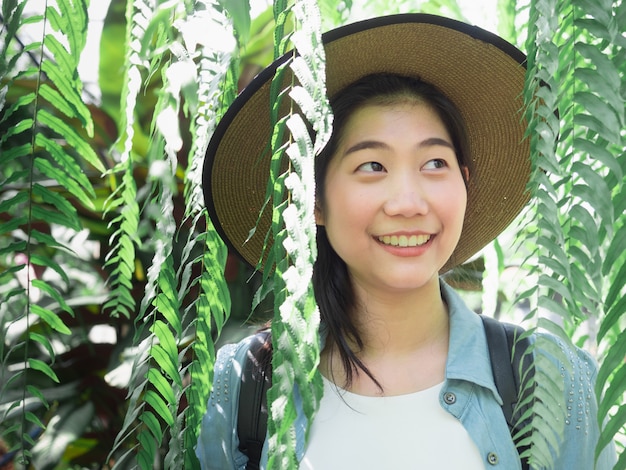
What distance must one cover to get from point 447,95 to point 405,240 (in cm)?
31

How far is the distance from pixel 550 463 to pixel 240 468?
0.70 meters

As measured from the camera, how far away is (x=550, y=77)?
1.84ft

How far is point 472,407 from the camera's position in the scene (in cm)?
111

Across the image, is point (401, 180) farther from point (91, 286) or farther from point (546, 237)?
point (91, 286)

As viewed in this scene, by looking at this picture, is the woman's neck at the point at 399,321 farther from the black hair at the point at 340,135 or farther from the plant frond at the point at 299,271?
the plant frond at the point at 299,271

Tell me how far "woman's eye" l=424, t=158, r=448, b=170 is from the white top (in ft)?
1.06

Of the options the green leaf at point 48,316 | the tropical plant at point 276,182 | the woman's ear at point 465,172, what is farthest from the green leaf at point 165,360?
the woman's ear at point 465,172

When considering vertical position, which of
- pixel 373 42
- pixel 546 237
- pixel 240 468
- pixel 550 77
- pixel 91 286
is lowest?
pixel 240 468

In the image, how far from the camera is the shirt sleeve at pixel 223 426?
47.7 inches

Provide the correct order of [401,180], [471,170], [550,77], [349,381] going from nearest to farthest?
1. [550,77]
2. [401,180]
3. [349,381]
4. [471,170]

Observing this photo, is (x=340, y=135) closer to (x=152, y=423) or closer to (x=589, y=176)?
(x=152, y=423)

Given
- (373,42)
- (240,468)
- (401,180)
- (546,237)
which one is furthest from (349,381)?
(546,237)

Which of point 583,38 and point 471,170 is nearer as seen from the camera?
point 583,38

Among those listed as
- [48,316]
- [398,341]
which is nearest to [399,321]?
[398,341]
